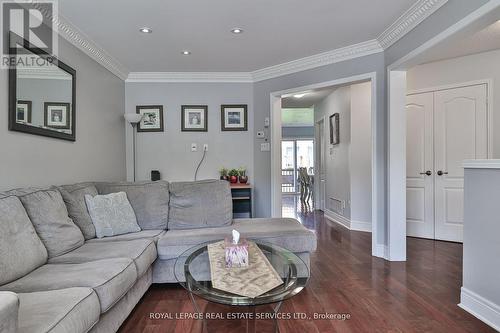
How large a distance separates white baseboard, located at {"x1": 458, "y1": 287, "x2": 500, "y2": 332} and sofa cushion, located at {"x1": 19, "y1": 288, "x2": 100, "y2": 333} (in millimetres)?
2374

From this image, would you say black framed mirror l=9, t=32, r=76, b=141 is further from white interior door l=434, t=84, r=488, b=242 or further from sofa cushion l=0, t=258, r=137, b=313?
white interior door l=434, t=84, r=488, b=242

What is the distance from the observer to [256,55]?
3676 mm

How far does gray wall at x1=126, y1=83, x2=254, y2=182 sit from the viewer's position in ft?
14.3

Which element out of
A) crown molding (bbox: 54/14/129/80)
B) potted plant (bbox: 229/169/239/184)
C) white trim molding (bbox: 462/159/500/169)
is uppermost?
crown molding (bbox: 54/14/129/80)

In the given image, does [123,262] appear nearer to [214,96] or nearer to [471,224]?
[471,224]

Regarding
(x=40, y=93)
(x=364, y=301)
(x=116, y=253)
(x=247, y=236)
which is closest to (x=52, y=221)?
(x=116, y=253)

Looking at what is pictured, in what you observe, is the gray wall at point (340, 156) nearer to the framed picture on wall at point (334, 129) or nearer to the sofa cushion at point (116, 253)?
the framed picture on wall at point (334, 129)

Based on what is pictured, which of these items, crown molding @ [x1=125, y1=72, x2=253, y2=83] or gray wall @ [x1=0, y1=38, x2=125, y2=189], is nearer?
gray wall @ [x1=0, y1=38, x2=125, y2=189]

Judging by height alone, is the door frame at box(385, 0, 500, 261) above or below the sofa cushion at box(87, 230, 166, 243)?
above

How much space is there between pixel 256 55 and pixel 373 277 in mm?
2781

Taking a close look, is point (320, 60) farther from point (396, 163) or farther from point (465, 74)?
point (465, 74)

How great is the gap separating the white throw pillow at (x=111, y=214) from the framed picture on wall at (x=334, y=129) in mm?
3820

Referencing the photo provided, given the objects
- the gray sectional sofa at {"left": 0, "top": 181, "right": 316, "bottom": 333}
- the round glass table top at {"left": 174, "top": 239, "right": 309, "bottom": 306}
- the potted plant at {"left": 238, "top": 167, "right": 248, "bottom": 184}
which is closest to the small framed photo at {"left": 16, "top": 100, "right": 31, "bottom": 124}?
the gray sectional sofa at {"left": 0, "top": 181, "right": 316, "bottom": 333}

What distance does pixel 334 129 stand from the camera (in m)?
5.50
